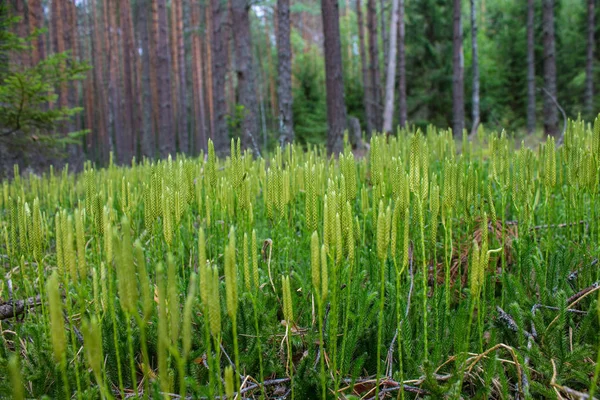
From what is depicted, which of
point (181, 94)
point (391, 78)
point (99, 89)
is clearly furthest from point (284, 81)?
point (99, 89)

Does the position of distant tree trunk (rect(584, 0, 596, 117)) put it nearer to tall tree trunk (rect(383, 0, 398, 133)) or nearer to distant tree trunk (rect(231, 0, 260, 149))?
tall tree trunk (rect(383, 0, 398, 133))

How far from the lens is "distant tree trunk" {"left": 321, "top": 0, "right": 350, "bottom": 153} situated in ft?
22.7

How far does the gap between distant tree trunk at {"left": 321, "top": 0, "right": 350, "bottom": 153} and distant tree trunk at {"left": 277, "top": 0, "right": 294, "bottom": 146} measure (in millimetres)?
791

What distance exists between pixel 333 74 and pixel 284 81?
105 cm

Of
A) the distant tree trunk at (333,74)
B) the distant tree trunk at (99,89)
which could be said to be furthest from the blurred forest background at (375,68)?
the distant tree trunk at (333,74)

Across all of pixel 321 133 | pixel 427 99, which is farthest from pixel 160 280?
pixel 321 133

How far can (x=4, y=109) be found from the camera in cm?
496

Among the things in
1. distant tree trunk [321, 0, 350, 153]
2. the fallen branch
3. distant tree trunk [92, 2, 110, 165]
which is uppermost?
distant tree trunk [92, 2, 110, 165]

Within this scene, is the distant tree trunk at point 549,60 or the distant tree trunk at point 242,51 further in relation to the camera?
the distant tree trunk at point 549,60

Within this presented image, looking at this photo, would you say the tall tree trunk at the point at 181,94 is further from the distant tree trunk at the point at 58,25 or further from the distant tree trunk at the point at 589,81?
the distant tree trunk at the point at 589,81

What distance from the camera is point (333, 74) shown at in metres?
7.06

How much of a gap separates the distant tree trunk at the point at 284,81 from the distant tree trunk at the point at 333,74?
0.79 meters

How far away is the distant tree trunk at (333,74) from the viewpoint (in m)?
6.91

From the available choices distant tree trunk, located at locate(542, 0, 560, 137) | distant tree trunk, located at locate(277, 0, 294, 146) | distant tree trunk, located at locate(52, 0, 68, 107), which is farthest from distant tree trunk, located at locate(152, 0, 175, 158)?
distant tree trunk, located at locate(542, 0, 560, 137)
